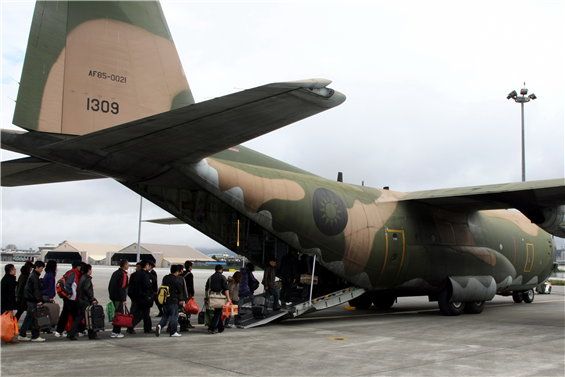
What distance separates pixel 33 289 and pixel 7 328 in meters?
0.88

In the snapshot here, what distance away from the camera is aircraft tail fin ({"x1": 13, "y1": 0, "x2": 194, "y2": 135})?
26.9ft

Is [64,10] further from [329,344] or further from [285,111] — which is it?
[329,344]

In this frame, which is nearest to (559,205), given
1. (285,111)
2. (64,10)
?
(285,111)

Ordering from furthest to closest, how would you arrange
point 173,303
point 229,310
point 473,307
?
point 473,307
point 229,310
point 173,303

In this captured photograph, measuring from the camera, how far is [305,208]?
11.8 m

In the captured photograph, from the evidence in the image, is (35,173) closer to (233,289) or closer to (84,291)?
(84,291)

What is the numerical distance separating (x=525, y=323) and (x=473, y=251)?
304cm

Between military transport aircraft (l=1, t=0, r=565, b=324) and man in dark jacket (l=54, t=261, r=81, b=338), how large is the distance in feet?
6.80

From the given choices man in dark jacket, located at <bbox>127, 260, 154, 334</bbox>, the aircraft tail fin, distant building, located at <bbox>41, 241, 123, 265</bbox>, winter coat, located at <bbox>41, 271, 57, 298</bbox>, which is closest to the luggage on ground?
man in dark jacket, located at <bbox>127, 260, 154, 334</bbox>

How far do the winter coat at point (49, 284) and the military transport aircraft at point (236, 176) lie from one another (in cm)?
226

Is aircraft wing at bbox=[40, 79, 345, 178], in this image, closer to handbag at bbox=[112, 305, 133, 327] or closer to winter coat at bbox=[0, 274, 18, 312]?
winter coat at bbox=[0, 274, 18, 312]

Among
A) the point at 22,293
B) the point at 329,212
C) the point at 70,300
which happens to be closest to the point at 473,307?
the point at 329,212

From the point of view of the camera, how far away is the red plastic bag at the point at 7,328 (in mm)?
8258

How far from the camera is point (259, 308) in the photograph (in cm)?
1134
